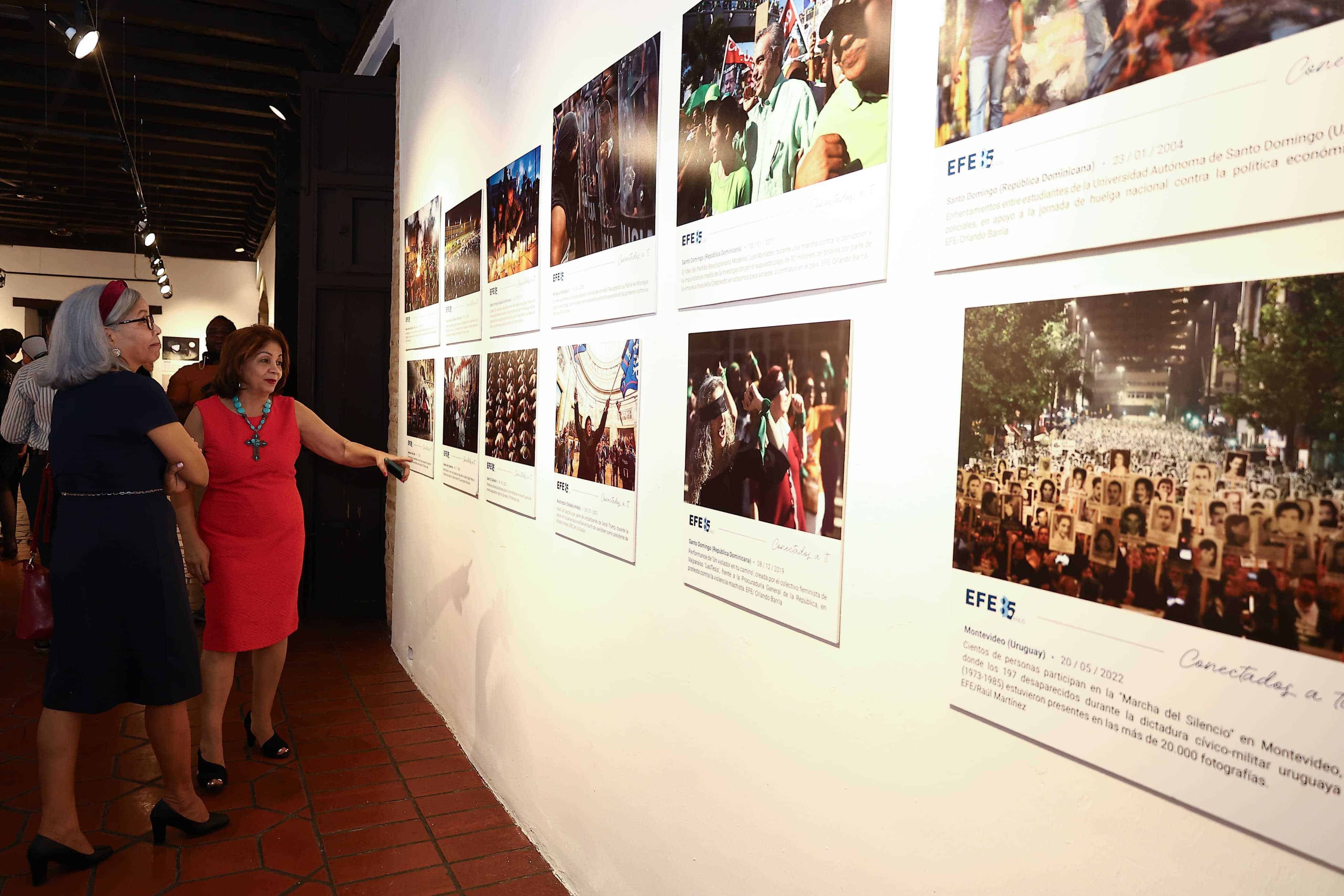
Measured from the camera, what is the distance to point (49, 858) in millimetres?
2723

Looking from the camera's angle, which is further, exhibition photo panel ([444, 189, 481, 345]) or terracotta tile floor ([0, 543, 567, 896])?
exhibition photo panel ([444, 189, 481, 345])

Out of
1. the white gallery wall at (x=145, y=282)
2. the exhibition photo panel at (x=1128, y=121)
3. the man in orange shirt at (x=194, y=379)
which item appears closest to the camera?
the exhibition photo panel at (x=1128, y=121)

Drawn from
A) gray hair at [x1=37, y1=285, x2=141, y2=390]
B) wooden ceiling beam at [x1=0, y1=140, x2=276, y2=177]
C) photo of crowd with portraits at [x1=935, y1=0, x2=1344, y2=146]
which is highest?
wooden ceiling beam at [x1=0, y1=140, x2=276, y2=177]

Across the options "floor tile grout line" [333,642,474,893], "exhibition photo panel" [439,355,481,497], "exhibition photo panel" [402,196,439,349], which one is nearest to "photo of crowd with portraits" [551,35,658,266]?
"exhibition photo panel" [439,355,481,497]

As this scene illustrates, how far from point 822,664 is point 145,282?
18.9 metres

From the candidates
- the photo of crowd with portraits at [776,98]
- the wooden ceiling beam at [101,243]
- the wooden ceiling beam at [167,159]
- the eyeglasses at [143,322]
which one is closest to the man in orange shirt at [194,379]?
the eyeglasses at [143,322]

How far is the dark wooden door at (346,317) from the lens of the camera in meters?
5.80

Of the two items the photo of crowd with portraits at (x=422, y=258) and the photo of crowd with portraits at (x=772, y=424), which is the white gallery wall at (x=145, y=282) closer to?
the photo of crowd with portraits at (x=422, y=258)

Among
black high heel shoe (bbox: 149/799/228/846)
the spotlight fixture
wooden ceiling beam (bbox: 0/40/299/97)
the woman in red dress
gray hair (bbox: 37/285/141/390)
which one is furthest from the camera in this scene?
wooden ceiling beam (bbox: 0/40/299/97)

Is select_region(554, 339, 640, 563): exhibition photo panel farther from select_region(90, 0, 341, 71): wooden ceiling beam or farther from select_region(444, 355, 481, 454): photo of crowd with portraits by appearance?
select_region(90, 0, 341, 71): wooden ceiling beam

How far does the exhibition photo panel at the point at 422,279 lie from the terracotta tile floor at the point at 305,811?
6.16ft

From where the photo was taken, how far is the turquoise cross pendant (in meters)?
3.35

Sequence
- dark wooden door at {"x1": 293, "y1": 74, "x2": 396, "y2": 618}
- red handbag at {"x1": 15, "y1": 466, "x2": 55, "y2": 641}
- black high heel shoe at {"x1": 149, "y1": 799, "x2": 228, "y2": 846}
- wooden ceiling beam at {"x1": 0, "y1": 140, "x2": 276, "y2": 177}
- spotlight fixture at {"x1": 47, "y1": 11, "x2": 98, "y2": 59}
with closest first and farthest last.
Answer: black high heel shoe at {"x1": 149, "y1": 799, "x2": 228, "y2": 846} → red handbag at {"x1": 15, "y1": 466, "x2": 55, "y2": 641} → spotlight fixture at {"x1": 47, "y1": 11, "x2": 98, "y2": 59} → dark wooden door at {"x1": 293, "y1": 74, "x2": 396, "y2": 618} → wooden ceiling beam at {"x1": 0, "y1": 140, "x2": 276, "y2": 177}

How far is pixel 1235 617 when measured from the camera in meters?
0.99
